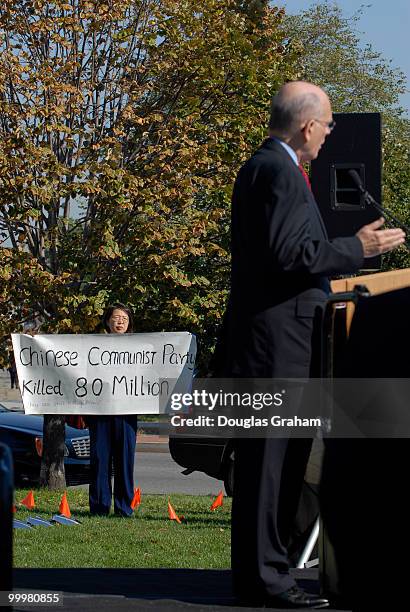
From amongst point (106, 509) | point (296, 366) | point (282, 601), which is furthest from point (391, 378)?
point (106, 509)

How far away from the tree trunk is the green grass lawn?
7.56 ft

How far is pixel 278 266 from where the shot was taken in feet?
14.6

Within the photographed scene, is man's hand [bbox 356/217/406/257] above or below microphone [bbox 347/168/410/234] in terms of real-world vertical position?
below

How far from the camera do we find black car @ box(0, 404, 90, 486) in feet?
50.7

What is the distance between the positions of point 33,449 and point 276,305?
37.3 feet

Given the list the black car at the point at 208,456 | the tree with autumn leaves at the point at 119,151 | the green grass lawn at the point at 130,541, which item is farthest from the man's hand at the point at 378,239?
the tree with autumn leaves at the point at 119,151

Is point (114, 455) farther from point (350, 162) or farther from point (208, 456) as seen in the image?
point (350, 162)

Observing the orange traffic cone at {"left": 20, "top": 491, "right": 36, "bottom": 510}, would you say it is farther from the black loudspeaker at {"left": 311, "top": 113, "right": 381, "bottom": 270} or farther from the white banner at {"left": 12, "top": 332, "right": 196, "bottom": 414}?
the black loudspeaker at {"left": 311, "top": 113, "right": 381, "bottom": 270}

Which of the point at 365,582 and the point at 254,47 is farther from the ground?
the point at 254,47

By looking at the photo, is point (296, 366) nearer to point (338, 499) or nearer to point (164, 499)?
A: point (338, 499)

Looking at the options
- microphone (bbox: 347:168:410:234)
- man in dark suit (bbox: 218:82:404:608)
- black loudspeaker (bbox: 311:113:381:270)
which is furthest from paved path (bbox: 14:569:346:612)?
black loudspeaker (bbox: 311:113:381:270)

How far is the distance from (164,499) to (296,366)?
939 cm

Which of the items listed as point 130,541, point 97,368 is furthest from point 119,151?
point 130,541

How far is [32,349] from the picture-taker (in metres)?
12.7
